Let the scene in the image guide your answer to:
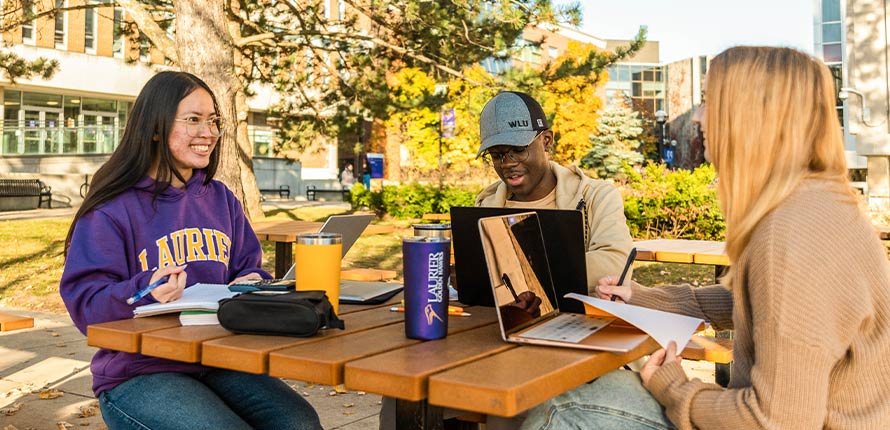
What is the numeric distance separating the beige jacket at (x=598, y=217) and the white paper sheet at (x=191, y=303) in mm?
1267

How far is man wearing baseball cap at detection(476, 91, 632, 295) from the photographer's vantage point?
2.99 meters

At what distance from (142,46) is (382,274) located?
11916mm

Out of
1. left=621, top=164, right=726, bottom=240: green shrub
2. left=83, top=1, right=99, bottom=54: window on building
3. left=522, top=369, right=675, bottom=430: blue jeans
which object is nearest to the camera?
left=522, top=369, right=675, bottom=430: blue jeans

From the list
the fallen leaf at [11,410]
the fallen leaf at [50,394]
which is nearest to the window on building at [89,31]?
the fallen leaf at [50,394]

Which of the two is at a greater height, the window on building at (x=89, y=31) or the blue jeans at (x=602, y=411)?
the window on building at (x=89, y=31)

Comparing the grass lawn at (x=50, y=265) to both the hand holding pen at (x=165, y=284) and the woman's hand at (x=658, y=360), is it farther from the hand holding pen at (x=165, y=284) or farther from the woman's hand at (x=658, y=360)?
the woman's hand at (x=658, y=360)

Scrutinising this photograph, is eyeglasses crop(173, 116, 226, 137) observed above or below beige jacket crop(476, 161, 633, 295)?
above

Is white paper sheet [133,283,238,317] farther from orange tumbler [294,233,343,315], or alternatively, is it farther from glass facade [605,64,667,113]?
glass facade [605,64,667,113]

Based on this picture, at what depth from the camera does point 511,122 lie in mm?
3098

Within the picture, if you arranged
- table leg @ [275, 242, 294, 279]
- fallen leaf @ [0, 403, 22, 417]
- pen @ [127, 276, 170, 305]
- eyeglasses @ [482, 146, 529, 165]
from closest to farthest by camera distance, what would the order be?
pen @ [127, 276, 170, 305]
eyeglasses @ [482, 146, 529, 165]
fallen leaf @ [0, 403, 22, 417]
table leg @ [275, 242, 294, 279]

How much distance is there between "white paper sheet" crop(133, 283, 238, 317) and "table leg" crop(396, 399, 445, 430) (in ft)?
1.97

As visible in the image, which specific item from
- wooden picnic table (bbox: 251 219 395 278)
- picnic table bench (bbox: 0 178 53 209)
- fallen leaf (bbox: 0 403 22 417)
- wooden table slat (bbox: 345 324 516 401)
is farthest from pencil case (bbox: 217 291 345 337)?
picnic table bench (bbox: 0 178 53 209)

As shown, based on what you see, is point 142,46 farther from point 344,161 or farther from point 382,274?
point 344,161

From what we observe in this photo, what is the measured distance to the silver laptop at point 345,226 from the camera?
2727 mm
